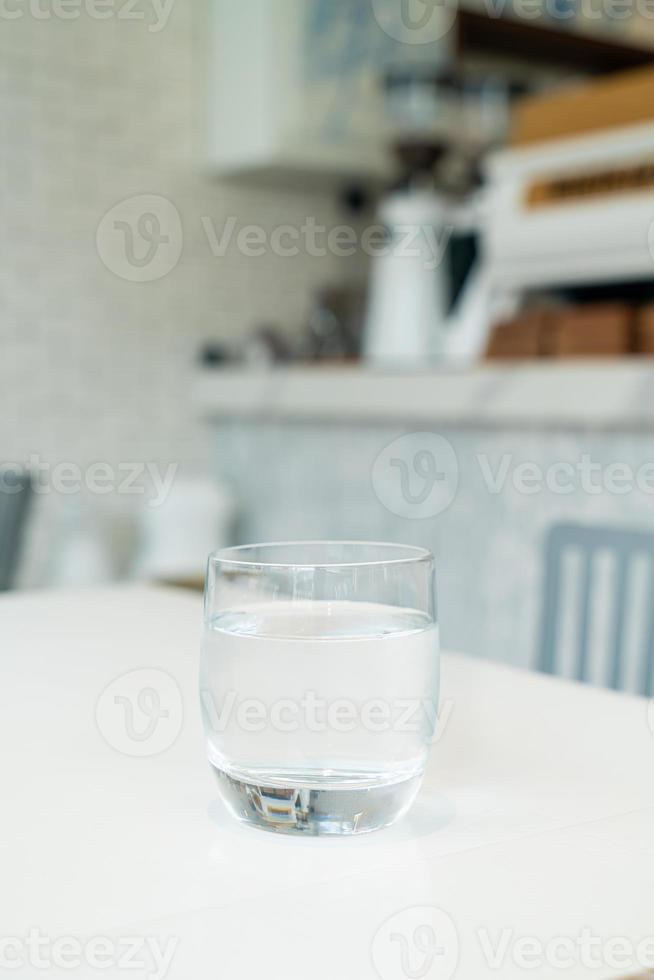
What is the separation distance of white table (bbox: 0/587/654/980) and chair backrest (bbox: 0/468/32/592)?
74 centimetres

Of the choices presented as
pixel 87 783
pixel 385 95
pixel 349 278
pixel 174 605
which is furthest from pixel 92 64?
pixel 87 783

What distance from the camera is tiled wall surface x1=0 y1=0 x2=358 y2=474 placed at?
2.42 metres

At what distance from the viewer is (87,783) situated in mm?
599
